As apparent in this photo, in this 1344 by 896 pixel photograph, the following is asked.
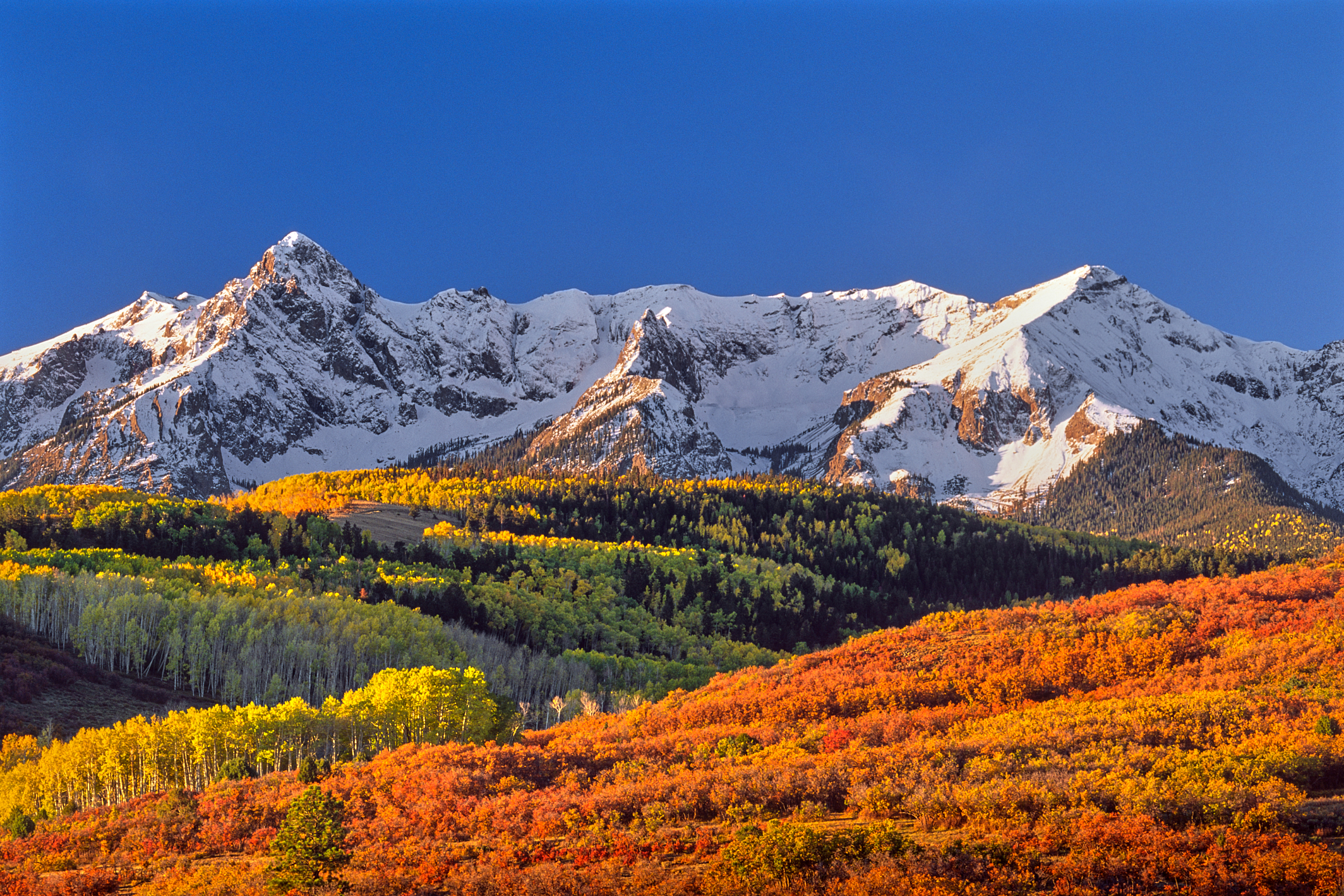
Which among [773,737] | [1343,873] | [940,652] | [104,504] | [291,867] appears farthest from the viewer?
[104,504]

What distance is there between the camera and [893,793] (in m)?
32.3

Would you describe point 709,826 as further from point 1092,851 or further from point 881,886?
point 1092,851

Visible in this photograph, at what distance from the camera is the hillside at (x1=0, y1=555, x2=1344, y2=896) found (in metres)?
26.2

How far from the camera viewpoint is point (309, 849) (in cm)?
3147

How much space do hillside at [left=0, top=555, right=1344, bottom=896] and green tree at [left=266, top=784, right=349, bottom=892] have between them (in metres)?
0.76

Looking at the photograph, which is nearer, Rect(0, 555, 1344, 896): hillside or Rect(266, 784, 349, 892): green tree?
Rect(0, 555, 1344, 896): hillside

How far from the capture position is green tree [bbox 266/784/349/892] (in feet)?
100

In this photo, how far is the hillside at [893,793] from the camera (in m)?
26.2

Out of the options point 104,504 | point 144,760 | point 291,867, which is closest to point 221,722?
point 144,760

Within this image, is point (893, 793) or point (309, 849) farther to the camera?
point (893, 793)

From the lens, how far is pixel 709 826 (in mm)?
32406

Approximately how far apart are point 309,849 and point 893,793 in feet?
62.6

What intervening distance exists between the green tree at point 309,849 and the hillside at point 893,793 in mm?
763

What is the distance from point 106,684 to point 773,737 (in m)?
81.6
